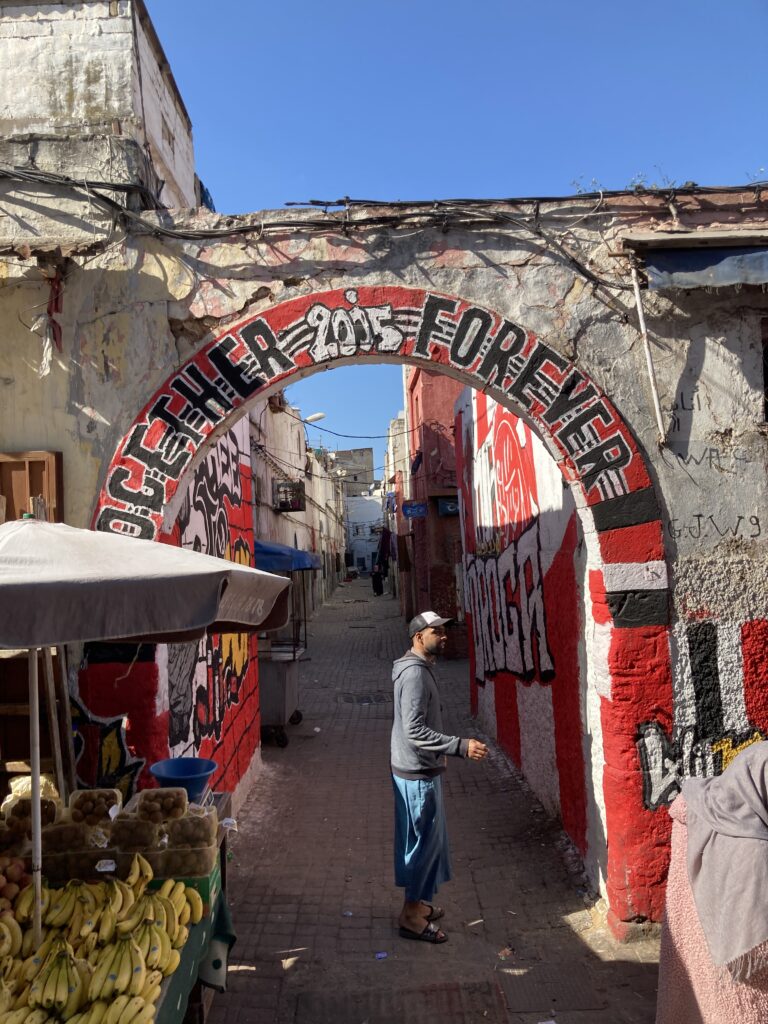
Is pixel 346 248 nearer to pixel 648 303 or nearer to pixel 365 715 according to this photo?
pixel 648 303

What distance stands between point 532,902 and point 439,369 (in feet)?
12.6

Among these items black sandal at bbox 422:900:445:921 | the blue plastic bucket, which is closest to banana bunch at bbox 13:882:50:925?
the blue plastic bucket

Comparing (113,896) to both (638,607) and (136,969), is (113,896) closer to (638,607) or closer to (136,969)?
(136,969)

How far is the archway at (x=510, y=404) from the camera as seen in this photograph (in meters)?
4.89

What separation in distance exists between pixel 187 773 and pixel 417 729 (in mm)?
1450

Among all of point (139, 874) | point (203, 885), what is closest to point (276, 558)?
point (203, 885)

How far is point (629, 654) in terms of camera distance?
16.0ft

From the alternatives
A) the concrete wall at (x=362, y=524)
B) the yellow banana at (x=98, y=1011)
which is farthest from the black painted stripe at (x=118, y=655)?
the concrete wall at (x=362, y=524)

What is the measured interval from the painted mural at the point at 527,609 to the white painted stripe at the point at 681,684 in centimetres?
75

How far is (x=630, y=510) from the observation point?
196 inches

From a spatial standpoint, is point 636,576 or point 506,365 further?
point 506,365

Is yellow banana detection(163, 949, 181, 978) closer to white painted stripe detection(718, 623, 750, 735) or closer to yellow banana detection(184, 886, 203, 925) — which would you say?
yellow banana detection(184, 886, 203, 925)

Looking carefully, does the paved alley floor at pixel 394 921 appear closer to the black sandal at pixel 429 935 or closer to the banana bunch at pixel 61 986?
the black sandal at pixel 429 935

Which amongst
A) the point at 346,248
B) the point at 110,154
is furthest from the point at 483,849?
the point at 110,154
